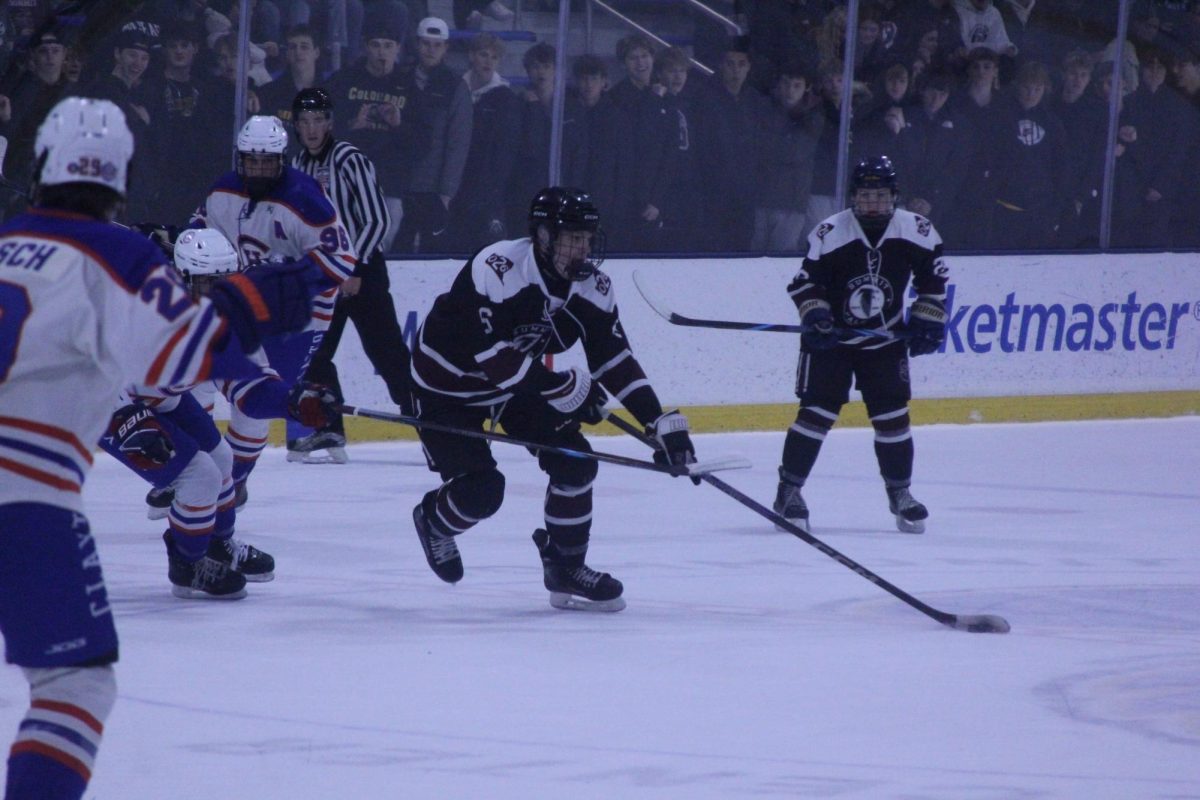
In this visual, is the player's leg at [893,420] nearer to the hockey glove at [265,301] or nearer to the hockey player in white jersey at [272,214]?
the hockey player in white jersey at [272,214]

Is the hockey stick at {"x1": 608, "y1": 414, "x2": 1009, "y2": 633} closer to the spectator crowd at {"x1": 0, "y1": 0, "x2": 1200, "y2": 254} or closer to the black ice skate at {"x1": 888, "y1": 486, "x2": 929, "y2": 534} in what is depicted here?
the black ice skate at {"x1": 888, "y1": 486, "x2": 929, "y2": 534}

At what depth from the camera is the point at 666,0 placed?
7.43 m

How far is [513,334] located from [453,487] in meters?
0.40

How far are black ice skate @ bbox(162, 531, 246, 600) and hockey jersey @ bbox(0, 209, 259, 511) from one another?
1.99 m

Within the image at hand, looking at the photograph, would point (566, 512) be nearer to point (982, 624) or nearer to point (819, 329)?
point (982, 624)

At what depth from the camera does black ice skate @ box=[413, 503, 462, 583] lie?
164 inches

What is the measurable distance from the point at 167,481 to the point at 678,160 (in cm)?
391

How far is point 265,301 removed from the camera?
7.54ft

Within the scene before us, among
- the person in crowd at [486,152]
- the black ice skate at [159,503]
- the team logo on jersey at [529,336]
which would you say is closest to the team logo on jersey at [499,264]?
the team logo on jersey at [529,336]

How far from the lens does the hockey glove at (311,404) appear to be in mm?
3604

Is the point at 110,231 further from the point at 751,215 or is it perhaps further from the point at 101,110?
the point at 751,215

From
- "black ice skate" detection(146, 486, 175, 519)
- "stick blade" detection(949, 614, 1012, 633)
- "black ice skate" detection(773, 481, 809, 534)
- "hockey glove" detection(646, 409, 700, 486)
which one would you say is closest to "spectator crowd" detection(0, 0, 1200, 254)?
"black ice skate" detection(146, 486, 175, 519)

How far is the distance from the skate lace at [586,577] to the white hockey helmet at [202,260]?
42.2 inches

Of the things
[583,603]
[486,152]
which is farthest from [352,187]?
[583,603]
